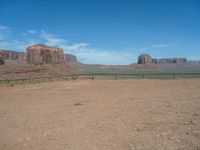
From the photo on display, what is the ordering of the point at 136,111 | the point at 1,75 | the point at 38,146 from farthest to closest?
1. the point at 1,75
2. the point at 136,111
3. the point at 38,146

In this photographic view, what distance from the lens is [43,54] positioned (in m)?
139

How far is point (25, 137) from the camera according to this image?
609 cm

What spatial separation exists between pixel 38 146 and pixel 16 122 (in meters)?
2.78

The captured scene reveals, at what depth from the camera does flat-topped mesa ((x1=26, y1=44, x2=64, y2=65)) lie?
12975 centimetres

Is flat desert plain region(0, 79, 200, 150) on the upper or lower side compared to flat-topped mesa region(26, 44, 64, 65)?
lower

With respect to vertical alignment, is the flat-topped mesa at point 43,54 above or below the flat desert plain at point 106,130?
above

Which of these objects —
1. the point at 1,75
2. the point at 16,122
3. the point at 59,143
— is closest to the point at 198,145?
the point at 59,143

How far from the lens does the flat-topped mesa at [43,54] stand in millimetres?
129750

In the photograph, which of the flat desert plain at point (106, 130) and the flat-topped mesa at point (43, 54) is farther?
the flat-topped mesa at point (43, 54)

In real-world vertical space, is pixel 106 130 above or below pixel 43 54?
below

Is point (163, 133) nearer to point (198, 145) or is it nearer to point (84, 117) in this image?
point (198, 145)

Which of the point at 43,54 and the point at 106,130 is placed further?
the point at 43,54

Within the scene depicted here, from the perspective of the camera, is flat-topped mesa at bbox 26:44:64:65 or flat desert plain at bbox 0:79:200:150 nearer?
flat desert plain at bbox 0:79:200:150

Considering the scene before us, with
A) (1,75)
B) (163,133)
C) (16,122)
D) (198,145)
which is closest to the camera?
(198,145)
